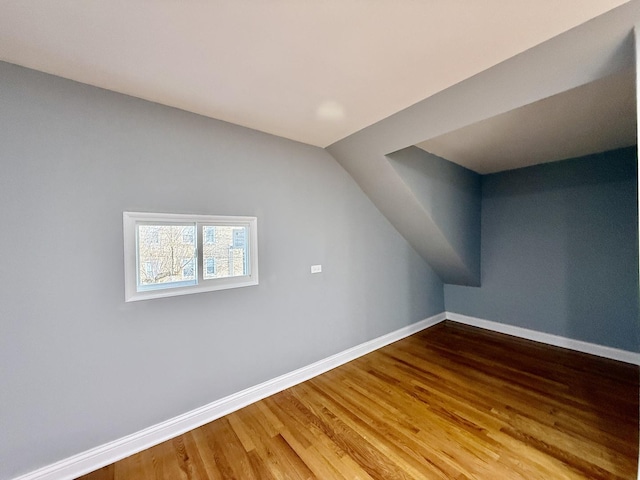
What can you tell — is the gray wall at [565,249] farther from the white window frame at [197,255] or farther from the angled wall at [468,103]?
the white window frame at [197,255]

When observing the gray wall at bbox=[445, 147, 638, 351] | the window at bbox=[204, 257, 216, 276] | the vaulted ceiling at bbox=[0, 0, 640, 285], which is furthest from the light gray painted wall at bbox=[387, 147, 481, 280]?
the window at bbox=[204, 257, 216, 276]

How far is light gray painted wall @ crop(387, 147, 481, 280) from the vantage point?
9.19 feet

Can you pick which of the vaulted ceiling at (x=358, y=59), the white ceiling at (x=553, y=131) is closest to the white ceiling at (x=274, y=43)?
the vaulted ceiling at (x=358, y=59)

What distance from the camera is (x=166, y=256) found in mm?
1901

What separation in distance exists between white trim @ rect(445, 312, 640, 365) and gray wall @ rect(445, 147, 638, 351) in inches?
2.5

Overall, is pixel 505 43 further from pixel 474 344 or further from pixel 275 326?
pixel 474 344

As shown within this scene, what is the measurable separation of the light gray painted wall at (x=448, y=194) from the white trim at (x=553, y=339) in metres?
0.75

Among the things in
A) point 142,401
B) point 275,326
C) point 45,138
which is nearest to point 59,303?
point 142,401

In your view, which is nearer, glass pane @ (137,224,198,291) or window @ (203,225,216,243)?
glass pane @ (137,224,198,291)

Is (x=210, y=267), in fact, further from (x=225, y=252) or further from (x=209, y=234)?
(x=209, y=234)

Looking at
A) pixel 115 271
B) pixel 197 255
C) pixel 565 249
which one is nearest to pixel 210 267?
pixel 197 255

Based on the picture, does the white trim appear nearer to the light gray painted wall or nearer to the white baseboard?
the light gray painted wall

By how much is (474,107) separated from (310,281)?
200 centimetres

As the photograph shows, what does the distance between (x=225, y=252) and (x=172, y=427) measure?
1.33 m
